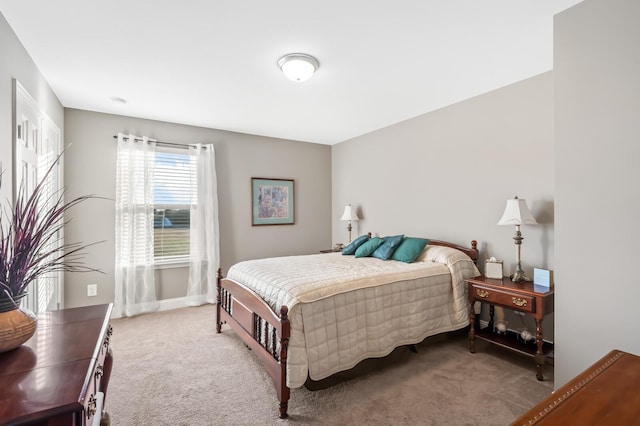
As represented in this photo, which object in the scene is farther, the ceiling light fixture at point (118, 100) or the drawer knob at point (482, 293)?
the ceiling light fixture at point (118, 100)

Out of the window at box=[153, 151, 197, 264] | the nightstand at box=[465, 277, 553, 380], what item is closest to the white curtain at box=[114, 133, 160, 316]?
the window at box=[153, 151, 197, 264]

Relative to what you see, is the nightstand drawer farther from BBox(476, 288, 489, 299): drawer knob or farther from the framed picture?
the framed picture

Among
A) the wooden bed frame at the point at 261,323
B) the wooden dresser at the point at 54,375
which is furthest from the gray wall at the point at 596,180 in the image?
the wooden dresser at the point at 54,375

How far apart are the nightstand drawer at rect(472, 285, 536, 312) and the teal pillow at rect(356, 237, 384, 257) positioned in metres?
1.17

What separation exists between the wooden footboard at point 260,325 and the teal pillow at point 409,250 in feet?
5.36

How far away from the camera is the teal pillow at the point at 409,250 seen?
3.35 metres

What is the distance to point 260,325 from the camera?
256 cm

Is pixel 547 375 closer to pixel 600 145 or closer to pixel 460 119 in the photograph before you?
pixel 600 145

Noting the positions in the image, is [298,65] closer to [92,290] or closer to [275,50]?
[275,50]

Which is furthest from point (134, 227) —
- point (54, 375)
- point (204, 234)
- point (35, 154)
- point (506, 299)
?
point (506, 299)

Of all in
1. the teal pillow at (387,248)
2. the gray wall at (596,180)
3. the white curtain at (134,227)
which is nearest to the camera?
the gray wall at (596,180)

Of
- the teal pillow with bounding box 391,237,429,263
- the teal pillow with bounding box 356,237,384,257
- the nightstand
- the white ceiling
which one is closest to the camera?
the white ceiling

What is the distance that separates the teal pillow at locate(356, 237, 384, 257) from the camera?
375 cm

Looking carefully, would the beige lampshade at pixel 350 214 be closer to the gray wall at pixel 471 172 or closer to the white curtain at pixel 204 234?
the gray wall at pixel 471 172
